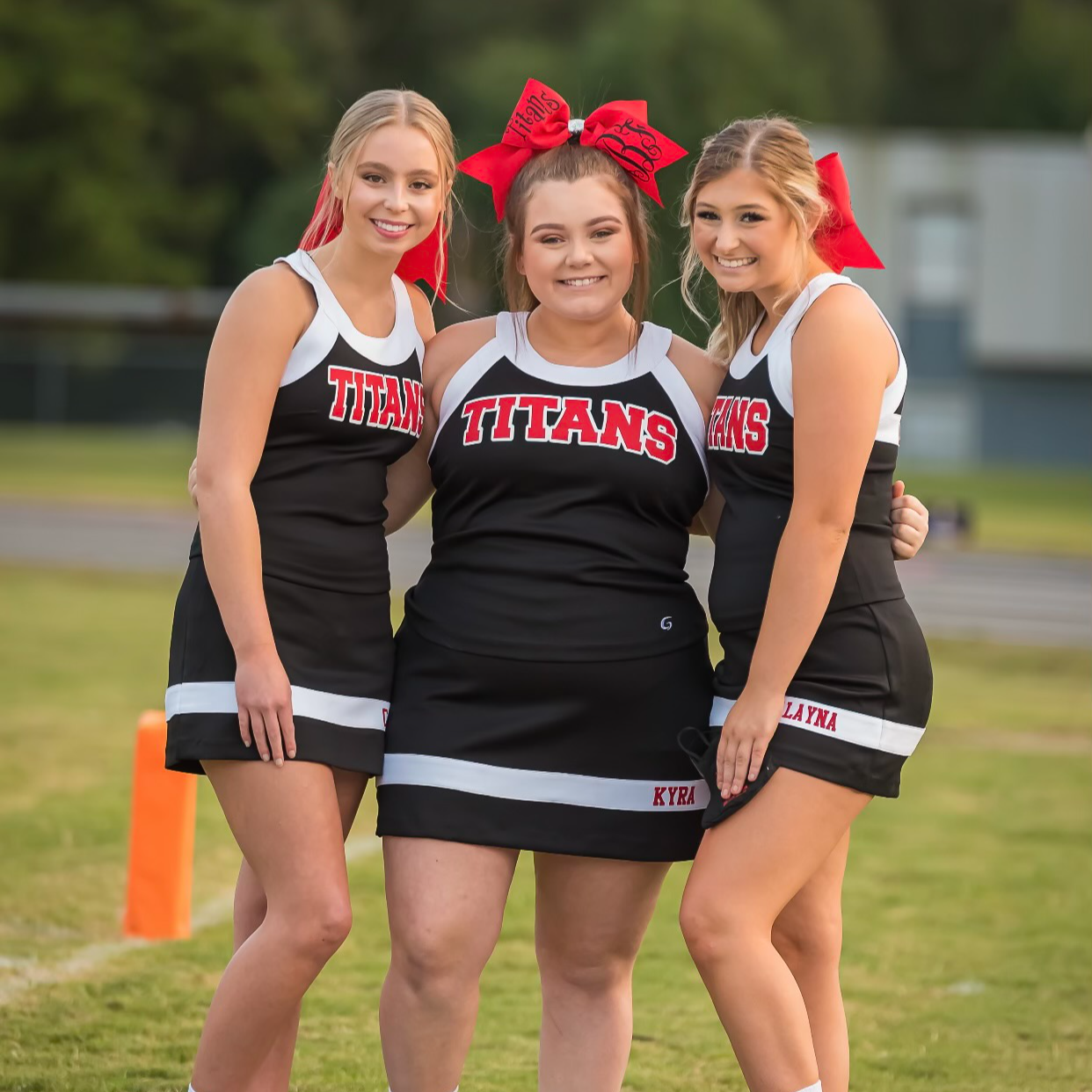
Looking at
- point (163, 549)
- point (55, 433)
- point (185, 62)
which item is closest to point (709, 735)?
point (163, 549)

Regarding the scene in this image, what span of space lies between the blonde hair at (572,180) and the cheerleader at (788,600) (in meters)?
0.14

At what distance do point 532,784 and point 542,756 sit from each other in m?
0.06

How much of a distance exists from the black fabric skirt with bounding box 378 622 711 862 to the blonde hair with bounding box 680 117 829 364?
70 cm

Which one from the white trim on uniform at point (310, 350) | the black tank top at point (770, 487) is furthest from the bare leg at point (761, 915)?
the white trim on uniform at point (310, 350)

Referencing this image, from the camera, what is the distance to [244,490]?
3191mm

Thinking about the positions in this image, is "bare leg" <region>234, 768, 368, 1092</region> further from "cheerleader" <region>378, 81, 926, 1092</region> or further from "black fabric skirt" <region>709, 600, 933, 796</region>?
"black fabric skirt" <region>709, 600, 933, 796</region>

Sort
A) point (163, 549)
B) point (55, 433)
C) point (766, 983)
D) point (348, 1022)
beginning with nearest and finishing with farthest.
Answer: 1. point (766, 983)
2. point (348, 1022)
3. point (163, 549)
4. point (55, 433)

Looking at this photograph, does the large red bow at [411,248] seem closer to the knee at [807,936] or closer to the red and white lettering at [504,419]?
the red and white lettering at [504,419]

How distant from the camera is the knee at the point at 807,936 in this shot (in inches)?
134

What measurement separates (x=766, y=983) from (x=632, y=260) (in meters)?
1.43

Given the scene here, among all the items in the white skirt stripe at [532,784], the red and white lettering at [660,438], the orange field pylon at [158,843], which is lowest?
the orange field pylon at [158,843]

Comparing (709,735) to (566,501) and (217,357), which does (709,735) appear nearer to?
(566,501)

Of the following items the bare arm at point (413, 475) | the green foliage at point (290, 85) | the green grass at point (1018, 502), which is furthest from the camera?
the green foliage at point (290, 85)

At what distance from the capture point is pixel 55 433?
3600 cm
